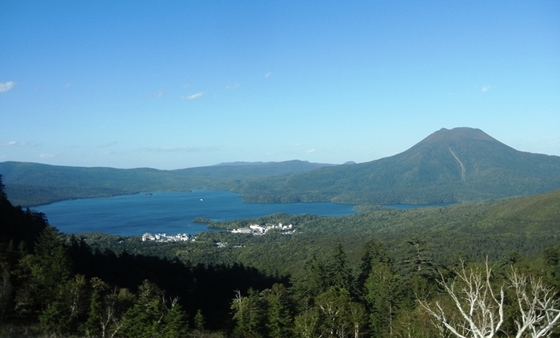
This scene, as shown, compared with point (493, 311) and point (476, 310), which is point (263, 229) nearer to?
point (493, 311)

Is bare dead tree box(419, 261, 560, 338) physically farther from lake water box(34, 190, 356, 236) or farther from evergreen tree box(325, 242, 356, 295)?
lake water box(34, 190, 356, 236)

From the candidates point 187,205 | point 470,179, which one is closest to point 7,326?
point 187,205

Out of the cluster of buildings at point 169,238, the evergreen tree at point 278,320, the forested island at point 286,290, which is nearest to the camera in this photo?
the forested island at point 286,290

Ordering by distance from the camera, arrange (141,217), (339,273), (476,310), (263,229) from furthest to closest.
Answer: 1. (141,217)
2. (263,229)
3. (339,273)
4. (476,310)

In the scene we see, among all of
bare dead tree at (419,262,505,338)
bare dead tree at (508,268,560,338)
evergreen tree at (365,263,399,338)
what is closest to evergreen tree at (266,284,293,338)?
evergreen tree at (365,263,399,338)

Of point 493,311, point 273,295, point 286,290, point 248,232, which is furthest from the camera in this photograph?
point 248,232

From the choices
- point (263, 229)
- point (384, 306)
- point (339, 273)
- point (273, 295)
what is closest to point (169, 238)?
point (263, 229)

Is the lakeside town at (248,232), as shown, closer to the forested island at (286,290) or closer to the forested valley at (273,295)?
the forested island at (286,290)

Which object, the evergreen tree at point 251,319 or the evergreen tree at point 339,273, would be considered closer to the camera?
the evergreen tree at point 251,319

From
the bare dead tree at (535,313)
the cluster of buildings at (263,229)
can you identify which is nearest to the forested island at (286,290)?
the bare dead tree at (535,313)
